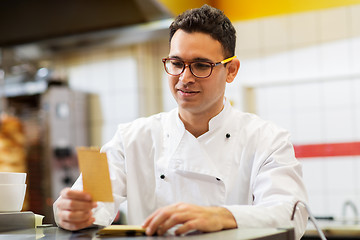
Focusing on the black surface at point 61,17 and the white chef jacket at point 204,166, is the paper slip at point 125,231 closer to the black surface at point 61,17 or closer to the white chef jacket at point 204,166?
the white chef jacket at point 204,166

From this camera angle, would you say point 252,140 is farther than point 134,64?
No

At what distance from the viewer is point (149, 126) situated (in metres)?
1.77

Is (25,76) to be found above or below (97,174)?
above

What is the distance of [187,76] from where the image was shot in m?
1.52

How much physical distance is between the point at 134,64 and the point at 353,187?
7.27ft

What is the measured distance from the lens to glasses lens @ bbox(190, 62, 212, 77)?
5.06 ft

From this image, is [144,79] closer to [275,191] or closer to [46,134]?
[46,134]

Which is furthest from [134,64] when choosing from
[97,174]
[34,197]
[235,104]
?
[97,174]

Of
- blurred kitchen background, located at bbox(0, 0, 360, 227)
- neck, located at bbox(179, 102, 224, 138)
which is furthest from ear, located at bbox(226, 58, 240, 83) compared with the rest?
blurred kitchen background, located at bbox(0, 0, 360, 227)

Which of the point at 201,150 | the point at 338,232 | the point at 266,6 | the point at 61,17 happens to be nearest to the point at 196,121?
the point at 201,150

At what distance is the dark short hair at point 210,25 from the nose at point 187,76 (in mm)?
138

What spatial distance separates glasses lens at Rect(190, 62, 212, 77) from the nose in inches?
0.6

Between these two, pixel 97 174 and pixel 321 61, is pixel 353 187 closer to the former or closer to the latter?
pixel 321 61

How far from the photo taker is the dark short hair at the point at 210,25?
1594mm
